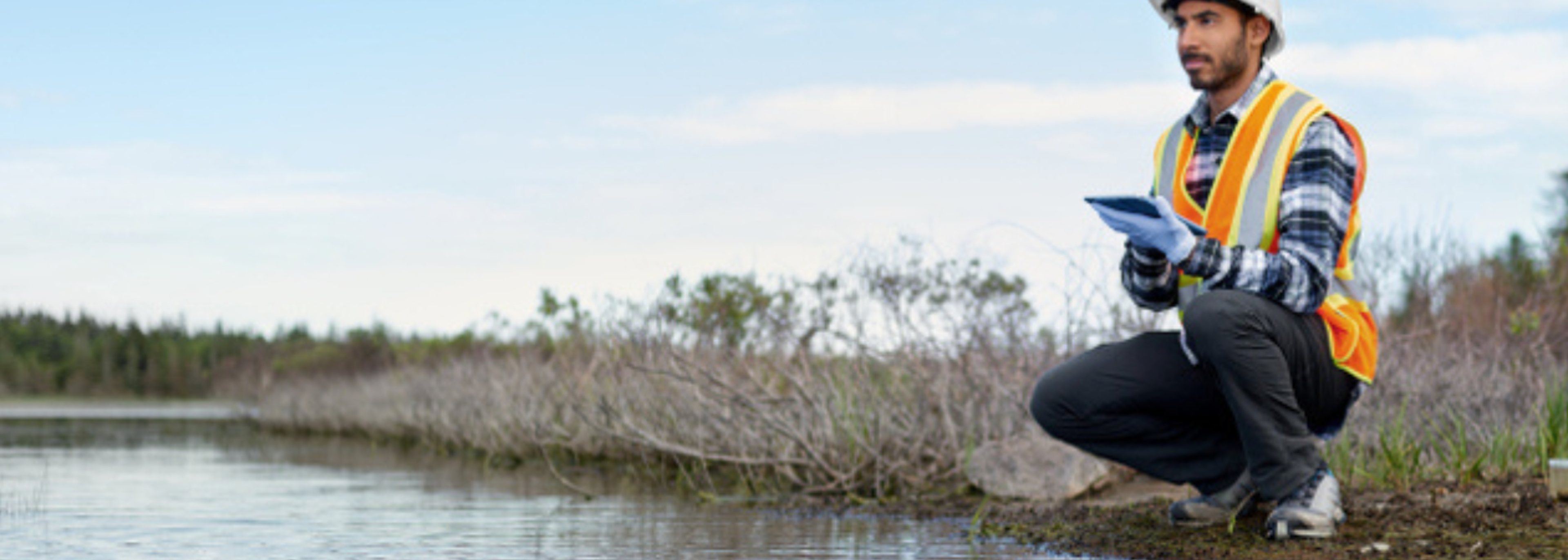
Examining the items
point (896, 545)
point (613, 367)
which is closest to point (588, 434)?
point (613, 367)

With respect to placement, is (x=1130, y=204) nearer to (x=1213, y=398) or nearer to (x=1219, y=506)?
(x=1213, y=398)

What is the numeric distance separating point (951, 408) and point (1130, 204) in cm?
467

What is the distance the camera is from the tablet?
463 cm

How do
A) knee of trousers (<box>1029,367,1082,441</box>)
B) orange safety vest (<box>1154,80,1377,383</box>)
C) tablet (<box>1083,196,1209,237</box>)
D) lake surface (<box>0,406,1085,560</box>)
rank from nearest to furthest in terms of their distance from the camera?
tablet (<box>1083,196,1209,237</box>) → orange safety vest (<box>1154,80,1377,383</box>) → knee of trousers (<box>1029,367,1082,441</box>) → lake surface (<box>0,406,1085,560</box>)

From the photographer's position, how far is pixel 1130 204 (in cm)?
466

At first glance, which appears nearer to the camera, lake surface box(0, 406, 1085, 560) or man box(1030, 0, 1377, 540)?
man box(1030, 0, 1377, 540)

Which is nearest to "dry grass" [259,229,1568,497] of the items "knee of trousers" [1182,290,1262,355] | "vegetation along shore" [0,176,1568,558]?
"vegetation along shore" [0,176,1568,558]

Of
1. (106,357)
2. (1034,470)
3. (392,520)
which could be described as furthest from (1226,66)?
(106,357)

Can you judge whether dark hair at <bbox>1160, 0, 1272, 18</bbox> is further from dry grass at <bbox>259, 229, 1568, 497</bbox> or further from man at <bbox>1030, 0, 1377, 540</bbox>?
dry grass at <bbox>259, 229, 1568, 497</bbox>

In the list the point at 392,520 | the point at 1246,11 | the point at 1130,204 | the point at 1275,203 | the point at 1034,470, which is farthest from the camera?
the point at 1034,470

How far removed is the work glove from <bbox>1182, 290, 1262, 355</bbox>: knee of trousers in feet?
0.80

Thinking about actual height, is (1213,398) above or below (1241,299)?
below

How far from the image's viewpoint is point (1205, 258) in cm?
479

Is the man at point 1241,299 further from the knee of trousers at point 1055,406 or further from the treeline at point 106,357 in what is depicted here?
the treeline at point 106,357
